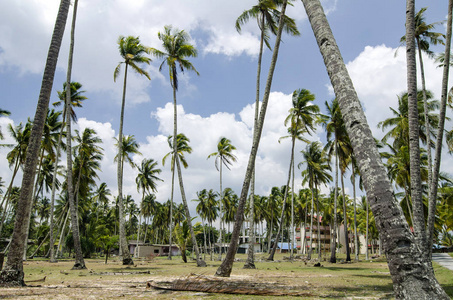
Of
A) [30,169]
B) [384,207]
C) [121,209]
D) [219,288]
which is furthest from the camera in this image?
[121,209]

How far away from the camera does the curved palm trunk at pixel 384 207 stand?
3.44 m

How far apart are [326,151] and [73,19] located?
2545 centimetres

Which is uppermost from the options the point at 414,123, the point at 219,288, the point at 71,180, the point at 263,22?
the point at 263,22

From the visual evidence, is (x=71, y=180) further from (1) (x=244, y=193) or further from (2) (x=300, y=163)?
(2) (x=300, y=163)

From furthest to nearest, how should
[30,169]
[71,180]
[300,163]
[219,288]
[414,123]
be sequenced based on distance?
[300,163] < [71,180] < [414,123] < [30,169] < [219,288]

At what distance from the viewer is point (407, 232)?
3611mm

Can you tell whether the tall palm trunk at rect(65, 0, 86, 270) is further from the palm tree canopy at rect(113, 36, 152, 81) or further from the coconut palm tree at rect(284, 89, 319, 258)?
the coconut palm tree at rect(284, 89, 319, 258)

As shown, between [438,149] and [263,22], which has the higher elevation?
[263,22]

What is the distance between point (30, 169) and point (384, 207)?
10.5 metres

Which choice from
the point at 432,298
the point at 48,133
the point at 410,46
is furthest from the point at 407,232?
the point at 48,133

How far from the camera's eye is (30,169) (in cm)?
1009

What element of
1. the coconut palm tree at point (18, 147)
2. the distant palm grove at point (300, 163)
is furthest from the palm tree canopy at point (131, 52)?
the coconut palm tree at point (18, 147)

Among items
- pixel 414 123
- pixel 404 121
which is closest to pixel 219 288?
pixel 414 123

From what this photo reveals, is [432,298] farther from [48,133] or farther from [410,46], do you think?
[48,133]
